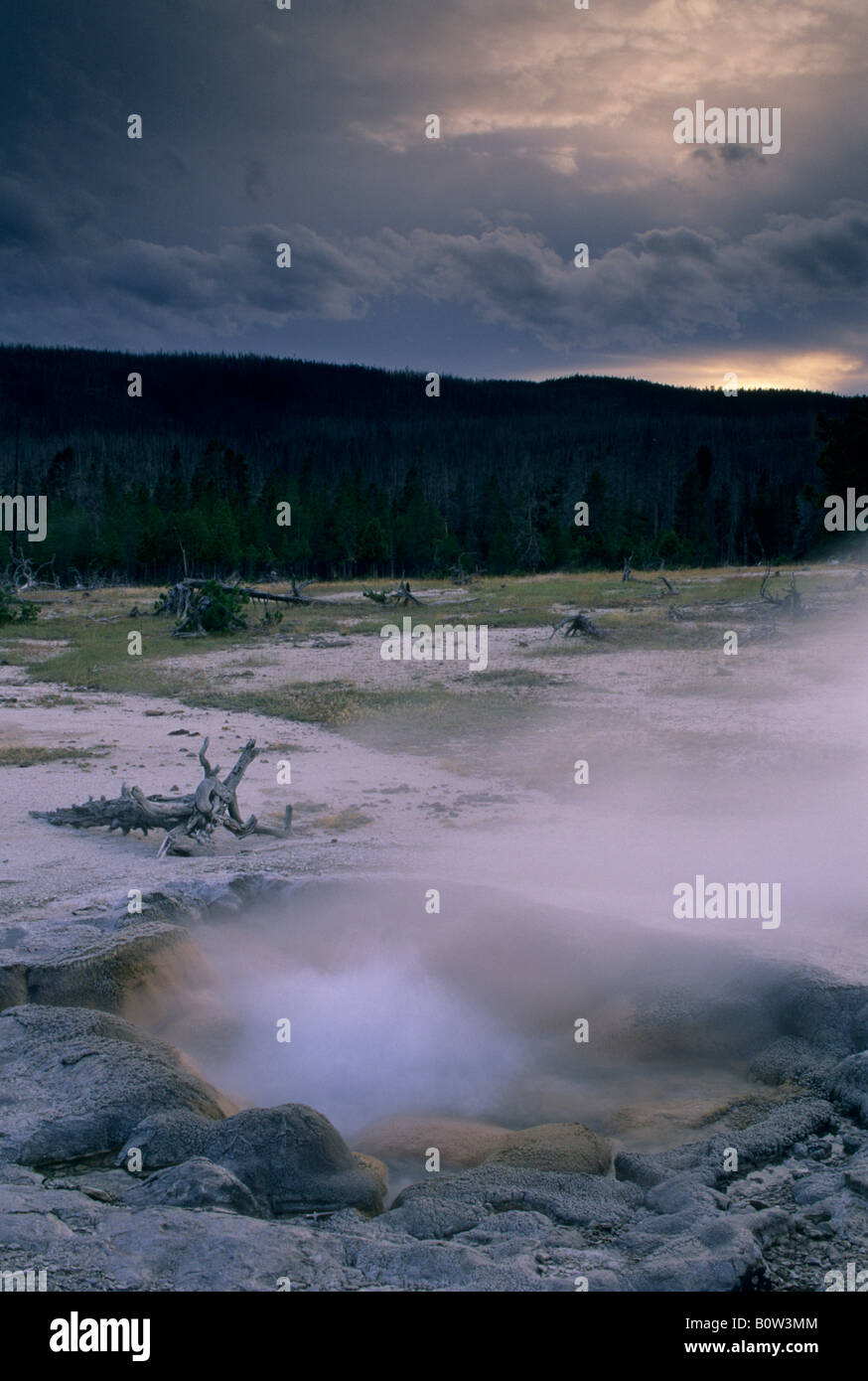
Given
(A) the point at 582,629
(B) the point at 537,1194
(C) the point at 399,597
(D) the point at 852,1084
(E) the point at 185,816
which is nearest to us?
(B) the point at 537,1194

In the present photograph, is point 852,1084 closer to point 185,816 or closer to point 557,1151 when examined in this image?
point 557,1151

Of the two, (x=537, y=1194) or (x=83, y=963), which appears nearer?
(x=537, y=1194)

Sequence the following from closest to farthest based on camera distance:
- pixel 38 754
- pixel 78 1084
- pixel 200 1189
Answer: pixel 200 1189 < pixel 78 1084 < pixel 38 754

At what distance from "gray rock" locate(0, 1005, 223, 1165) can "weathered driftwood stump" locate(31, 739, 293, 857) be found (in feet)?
13.2

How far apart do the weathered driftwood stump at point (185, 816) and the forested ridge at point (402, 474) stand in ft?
82.3

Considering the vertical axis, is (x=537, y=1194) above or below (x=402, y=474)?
below

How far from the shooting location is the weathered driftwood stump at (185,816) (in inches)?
381

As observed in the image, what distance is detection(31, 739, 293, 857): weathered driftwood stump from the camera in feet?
31.7

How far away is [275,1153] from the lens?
4387 millimetres

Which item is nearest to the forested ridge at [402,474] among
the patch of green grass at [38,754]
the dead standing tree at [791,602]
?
the dead standing tree at [791,602]

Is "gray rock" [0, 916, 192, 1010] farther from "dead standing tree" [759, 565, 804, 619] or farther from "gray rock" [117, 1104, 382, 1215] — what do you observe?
"dead standing tree" [759, 565, 804, 619]

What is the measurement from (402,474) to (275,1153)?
384ft

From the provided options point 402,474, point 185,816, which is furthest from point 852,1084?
point 402,474

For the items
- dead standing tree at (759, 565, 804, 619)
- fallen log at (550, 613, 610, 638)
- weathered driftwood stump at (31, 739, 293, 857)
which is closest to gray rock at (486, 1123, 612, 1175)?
weathered driftwood stump at (31, 739, 293, 857)
